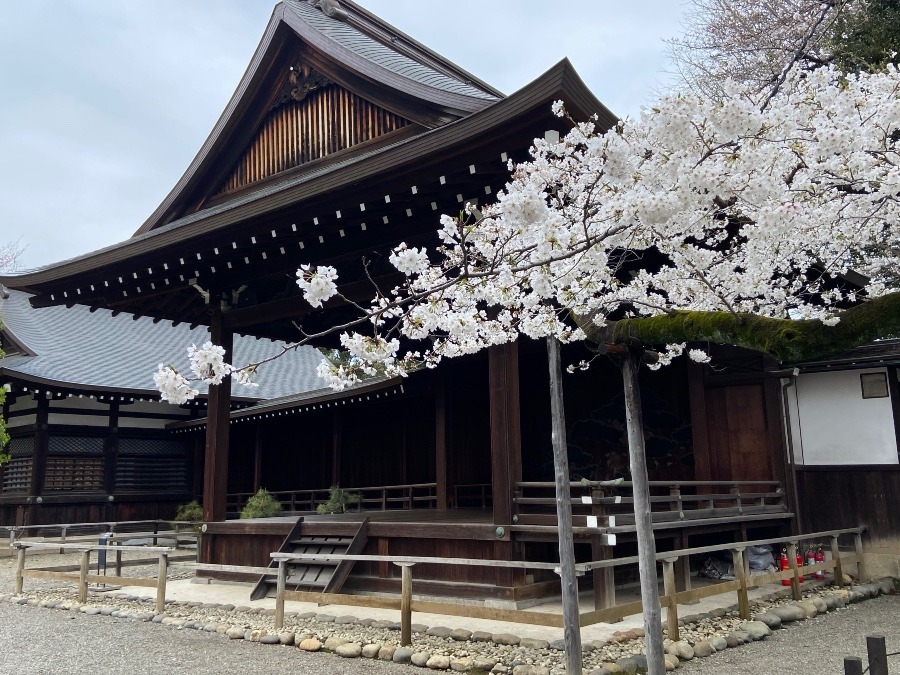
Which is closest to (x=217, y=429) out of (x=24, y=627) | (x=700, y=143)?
(x=24, y=627)

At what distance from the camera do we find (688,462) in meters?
10.7

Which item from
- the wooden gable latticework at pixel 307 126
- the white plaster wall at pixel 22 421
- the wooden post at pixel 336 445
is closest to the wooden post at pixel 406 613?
the wooden gable latticework at pixel 307 126

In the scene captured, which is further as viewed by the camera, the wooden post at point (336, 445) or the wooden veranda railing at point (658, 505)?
the wooden post at point (336, 445)

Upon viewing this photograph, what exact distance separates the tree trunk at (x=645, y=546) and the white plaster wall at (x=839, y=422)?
23.6 feet

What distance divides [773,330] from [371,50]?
377 inches

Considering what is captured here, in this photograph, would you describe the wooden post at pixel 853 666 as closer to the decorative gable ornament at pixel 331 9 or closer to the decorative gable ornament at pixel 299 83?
the decorative gable ornament at pixel 299 83

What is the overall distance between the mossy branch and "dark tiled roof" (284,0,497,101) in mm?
6837

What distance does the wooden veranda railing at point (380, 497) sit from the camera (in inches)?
513

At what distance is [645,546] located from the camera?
411cm

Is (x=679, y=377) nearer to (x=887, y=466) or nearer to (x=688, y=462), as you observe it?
(x=688, y=462)

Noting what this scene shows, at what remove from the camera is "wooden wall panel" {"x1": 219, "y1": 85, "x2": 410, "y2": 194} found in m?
10.3

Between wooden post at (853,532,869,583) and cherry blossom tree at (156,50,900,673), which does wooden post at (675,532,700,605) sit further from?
cherry blossom tree at (156,50,900,673)

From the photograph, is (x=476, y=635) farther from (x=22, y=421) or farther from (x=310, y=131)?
(x=22, y=421)

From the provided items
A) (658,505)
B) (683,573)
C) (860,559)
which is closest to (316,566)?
(683,573)
